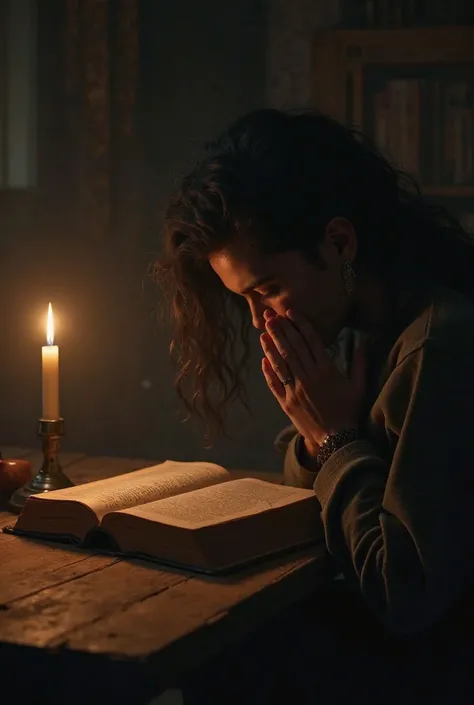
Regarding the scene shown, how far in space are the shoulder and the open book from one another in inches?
10.1

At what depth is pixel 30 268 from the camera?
3.09 m

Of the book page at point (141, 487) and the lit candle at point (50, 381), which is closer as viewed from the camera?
the book page at point (141, 487)

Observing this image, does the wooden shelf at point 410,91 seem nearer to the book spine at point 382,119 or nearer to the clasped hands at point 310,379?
the book spine at point 382,119

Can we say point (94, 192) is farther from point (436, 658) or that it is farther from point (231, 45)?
point (436, 658)

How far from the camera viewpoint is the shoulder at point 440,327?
1303 mm

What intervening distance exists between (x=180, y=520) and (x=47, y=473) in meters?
0.42

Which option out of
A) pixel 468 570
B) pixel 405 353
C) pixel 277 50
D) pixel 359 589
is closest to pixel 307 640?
pixel 359 589

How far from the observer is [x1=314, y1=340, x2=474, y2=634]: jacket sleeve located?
1.20 metres

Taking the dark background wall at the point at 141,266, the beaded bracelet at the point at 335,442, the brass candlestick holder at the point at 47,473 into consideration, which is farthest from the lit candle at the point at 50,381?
the dark background wall at the point at 141,266

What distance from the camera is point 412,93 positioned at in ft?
→ 8.96

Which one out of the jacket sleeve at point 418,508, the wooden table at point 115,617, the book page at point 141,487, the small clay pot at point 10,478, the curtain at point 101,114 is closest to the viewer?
the wooden table at point 115,617

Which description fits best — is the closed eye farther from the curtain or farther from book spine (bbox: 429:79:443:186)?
the curtain

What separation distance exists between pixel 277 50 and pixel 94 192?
663mm

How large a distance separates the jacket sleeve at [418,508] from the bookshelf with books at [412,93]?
5.16 ft
